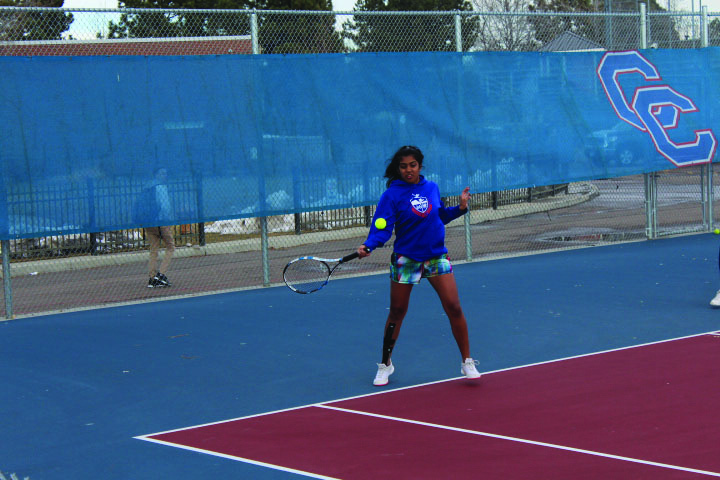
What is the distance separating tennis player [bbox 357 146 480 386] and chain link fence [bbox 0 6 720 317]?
4775mm

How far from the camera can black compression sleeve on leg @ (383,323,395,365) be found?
7.49 meters

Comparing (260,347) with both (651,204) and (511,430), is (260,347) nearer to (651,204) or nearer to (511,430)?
(511,430)

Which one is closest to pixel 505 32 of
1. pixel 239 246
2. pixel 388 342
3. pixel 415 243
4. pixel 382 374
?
pixel 239 246

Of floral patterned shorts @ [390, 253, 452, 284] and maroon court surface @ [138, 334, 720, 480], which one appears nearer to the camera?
maroon court surface @ [138, 334, 720, 480]

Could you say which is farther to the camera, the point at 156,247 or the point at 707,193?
the point at 707,193

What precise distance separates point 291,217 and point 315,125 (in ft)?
21.7

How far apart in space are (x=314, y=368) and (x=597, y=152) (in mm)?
8658

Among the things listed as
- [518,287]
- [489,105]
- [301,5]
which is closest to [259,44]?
[489,105]

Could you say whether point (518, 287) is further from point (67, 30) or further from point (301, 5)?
point (301, 5)

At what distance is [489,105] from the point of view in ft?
46.2

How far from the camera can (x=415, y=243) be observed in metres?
7.41

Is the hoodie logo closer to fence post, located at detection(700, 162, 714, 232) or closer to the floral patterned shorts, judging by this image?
the floral patterned shorts

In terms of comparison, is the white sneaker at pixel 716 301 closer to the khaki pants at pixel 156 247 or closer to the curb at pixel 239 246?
the khaki pants at pixel 156 247

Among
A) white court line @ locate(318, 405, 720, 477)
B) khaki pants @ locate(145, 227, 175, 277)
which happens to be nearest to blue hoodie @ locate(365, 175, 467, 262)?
white court line @ locate(318, 405, 720, 477)
